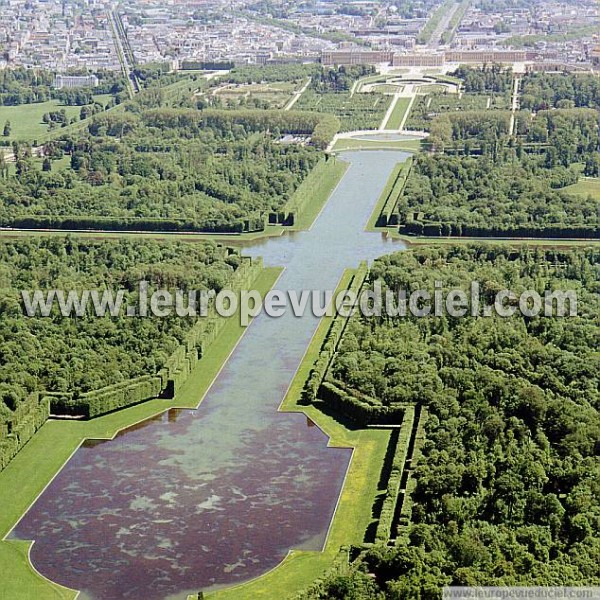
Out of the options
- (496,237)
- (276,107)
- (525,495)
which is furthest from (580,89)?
(525,495)

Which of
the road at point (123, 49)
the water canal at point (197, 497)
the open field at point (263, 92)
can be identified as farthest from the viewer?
the road at point (123, 49)

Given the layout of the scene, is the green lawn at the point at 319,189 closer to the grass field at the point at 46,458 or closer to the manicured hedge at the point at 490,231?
the manicured hedge at the point at 490,231

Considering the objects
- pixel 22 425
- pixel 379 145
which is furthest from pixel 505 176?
pixel 22 425

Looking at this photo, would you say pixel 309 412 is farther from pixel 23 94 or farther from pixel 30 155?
pixel 23 94

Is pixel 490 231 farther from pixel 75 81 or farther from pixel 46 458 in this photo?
pixel 75 81

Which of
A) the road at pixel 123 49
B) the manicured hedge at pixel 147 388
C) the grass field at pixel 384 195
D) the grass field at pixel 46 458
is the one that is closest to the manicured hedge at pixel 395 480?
the grass field at pixel 46 458

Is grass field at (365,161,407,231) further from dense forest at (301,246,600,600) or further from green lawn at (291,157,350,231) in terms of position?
dense forest at (301,246,600,600)
